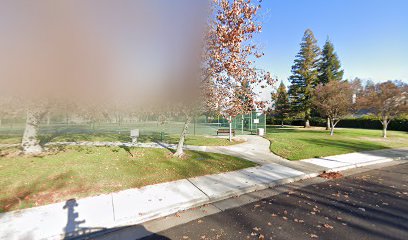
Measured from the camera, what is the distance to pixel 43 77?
280 inches

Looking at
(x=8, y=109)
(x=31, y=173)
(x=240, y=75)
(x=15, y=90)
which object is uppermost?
(x=240, y=75)

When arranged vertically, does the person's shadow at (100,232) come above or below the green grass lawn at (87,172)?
below

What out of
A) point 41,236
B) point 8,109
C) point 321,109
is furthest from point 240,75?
point 321,109

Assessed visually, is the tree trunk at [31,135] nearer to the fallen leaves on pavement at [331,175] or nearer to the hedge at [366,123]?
the fallen leaves on pavement at [331,175]

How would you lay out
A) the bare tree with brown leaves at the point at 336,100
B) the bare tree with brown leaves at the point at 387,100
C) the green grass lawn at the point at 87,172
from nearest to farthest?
the green grass lawn at the point at 87,172
the bare tree with brown leaves at the point at 387,100
the bare tree with brown leaves at the point at 336,100

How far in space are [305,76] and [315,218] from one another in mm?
35980

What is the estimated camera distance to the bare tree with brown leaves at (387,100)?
19.7 m

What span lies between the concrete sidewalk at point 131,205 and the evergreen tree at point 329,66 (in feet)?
110

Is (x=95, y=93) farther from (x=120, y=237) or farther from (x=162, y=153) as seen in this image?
(x=120, y=237)

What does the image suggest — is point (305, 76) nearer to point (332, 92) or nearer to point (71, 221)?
point (332, 92)

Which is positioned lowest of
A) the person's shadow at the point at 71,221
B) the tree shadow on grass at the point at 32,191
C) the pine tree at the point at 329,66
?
the person's shadow at the point at 71,221

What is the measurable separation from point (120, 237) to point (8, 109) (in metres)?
8.92

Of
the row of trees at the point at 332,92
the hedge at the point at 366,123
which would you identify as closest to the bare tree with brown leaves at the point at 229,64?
the row of trees at the point at 332,92

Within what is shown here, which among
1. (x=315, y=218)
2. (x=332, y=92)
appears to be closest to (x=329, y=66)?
(x=332, y=92)
